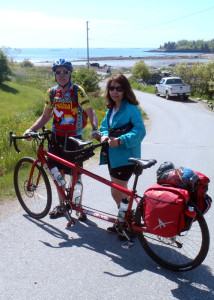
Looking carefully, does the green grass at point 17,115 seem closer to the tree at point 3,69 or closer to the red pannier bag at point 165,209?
the tree at point 3,69

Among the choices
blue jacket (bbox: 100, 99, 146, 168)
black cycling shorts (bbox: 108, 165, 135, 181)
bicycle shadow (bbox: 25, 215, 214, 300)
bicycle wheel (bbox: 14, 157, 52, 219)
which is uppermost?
blue jacket (bbox: 100, 99, 146, 168)

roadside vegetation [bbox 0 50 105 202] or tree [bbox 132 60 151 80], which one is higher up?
tree [bbox 132 60 151 80]

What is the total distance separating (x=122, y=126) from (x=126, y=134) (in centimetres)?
20

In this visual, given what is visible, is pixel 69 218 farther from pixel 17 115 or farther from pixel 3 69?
pixel 3 69

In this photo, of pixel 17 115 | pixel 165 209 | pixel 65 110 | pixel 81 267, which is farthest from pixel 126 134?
pixel 17 115

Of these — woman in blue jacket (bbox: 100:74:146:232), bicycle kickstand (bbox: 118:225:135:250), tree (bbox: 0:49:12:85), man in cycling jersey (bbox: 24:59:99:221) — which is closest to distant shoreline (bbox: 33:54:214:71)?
tree (bbox: 0:49:12:85)

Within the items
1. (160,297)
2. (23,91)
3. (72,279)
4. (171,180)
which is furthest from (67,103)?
(23,91)

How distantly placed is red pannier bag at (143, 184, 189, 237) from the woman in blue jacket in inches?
27.4

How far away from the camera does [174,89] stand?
30750 mm

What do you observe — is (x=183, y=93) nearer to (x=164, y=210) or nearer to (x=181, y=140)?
(x=181, y=140)

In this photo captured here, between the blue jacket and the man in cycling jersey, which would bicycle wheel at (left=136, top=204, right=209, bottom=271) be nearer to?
the blue jacket

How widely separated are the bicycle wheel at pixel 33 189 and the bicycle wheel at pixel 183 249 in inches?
59.8

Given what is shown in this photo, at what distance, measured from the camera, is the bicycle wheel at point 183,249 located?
10.6 feet

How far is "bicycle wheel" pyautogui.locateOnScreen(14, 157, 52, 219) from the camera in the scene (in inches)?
180
